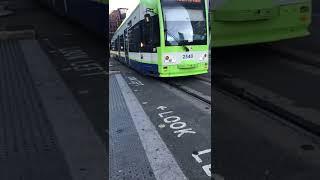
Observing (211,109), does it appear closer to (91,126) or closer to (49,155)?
(91,126)

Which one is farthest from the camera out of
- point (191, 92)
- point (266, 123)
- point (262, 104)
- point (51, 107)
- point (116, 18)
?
point (116, 18)

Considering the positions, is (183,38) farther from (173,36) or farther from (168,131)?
(168,131)

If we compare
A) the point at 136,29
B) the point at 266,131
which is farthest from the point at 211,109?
the point at 136,29

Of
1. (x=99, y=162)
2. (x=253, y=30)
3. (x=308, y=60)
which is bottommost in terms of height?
(x=99, y=162)

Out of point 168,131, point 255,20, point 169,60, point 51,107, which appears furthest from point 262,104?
point 169,60

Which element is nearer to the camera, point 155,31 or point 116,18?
point 155,31

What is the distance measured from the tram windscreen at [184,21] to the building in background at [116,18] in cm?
122

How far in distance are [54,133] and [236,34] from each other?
206 inches

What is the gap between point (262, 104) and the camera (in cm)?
823

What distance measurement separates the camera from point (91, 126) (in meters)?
7.33

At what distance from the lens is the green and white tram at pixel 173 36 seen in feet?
40.0

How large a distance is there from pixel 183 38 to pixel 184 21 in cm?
47

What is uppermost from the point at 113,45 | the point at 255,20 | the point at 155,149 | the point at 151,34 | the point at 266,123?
the point at 255,20

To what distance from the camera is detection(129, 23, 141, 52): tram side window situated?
1326 centimetres
